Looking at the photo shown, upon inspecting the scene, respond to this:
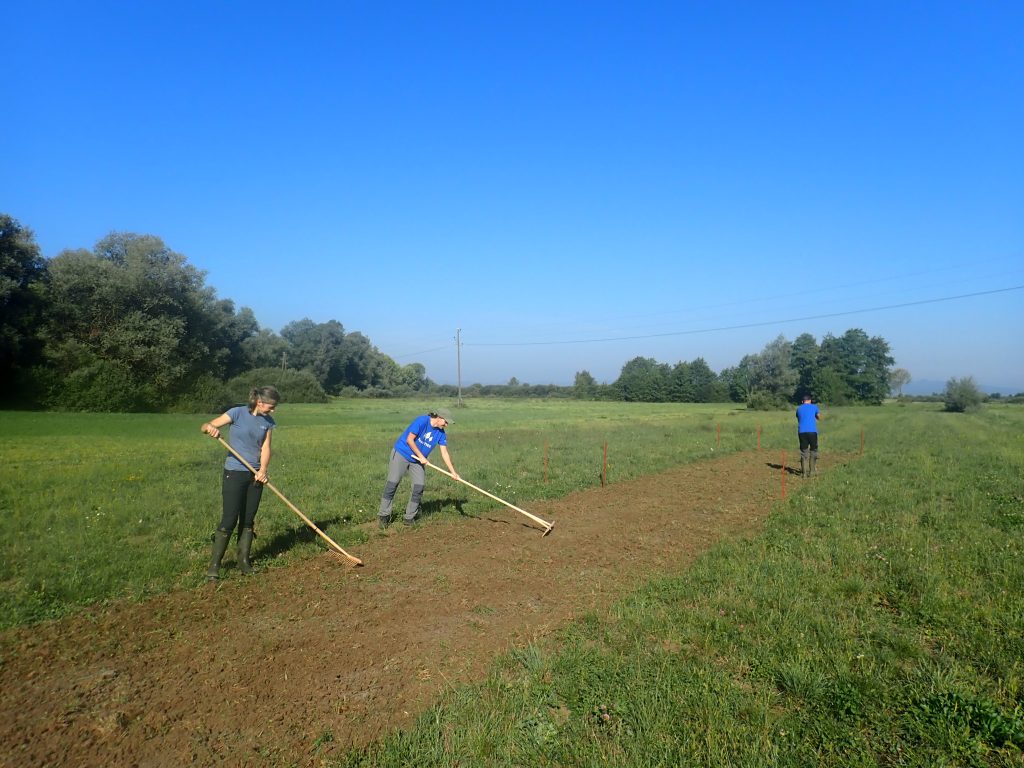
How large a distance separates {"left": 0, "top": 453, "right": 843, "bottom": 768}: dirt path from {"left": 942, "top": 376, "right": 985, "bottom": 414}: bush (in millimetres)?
75716

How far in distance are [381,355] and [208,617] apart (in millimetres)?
84606

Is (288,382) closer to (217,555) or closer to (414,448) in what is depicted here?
(414,448)

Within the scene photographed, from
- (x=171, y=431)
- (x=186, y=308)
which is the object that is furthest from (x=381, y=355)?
A: (x=171, y=431)

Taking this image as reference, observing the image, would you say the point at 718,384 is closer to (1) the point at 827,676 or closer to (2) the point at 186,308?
(2) the point at 186,308

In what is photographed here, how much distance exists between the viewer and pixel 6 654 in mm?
4898

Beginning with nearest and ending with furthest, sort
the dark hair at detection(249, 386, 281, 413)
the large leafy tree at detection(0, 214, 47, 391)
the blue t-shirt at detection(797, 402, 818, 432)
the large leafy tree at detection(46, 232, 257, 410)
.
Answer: the dark hair at detection(249, 386, 281, 413)
the blue t-shirt at detection(797, 402, 818, 432)
the large leafy tree at detection(0, 214, 47, 391)
the large leafy tree at detection(46, 232, 257, 410)

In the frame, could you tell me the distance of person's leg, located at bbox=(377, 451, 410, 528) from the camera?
9188 millimetres

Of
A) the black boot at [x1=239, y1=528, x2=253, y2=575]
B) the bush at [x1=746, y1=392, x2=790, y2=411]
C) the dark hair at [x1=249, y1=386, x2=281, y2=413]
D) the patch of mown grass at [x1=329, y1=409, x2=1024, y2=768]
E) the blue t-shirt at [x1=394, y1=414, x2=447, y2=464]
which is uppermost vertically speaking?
the dark hair at [x1=249, y1=386, x2=281, y2=413]

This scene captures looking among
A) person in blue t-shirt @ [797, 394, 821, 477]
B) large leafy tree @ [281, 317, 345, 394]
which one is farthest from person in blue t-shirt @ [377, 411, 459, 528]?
large leafy tree @ [281, 317, 345, 394]

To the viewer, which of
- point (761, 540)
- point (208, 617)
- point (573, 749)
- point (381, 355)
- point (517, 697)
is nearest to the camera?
point (573, 749)

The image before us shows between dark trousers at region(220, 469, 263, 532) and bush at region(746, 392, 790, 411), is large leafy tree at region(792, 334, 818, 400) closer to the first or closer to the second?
bush at region(746, 392, 790, 411)

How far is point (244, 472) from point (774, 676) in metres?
6.02

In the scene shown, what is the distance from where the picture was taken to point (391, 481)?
9219 mm

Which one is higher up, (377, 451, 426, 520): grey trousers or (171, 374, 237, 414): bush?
(171, 374, 237, 414): bush
